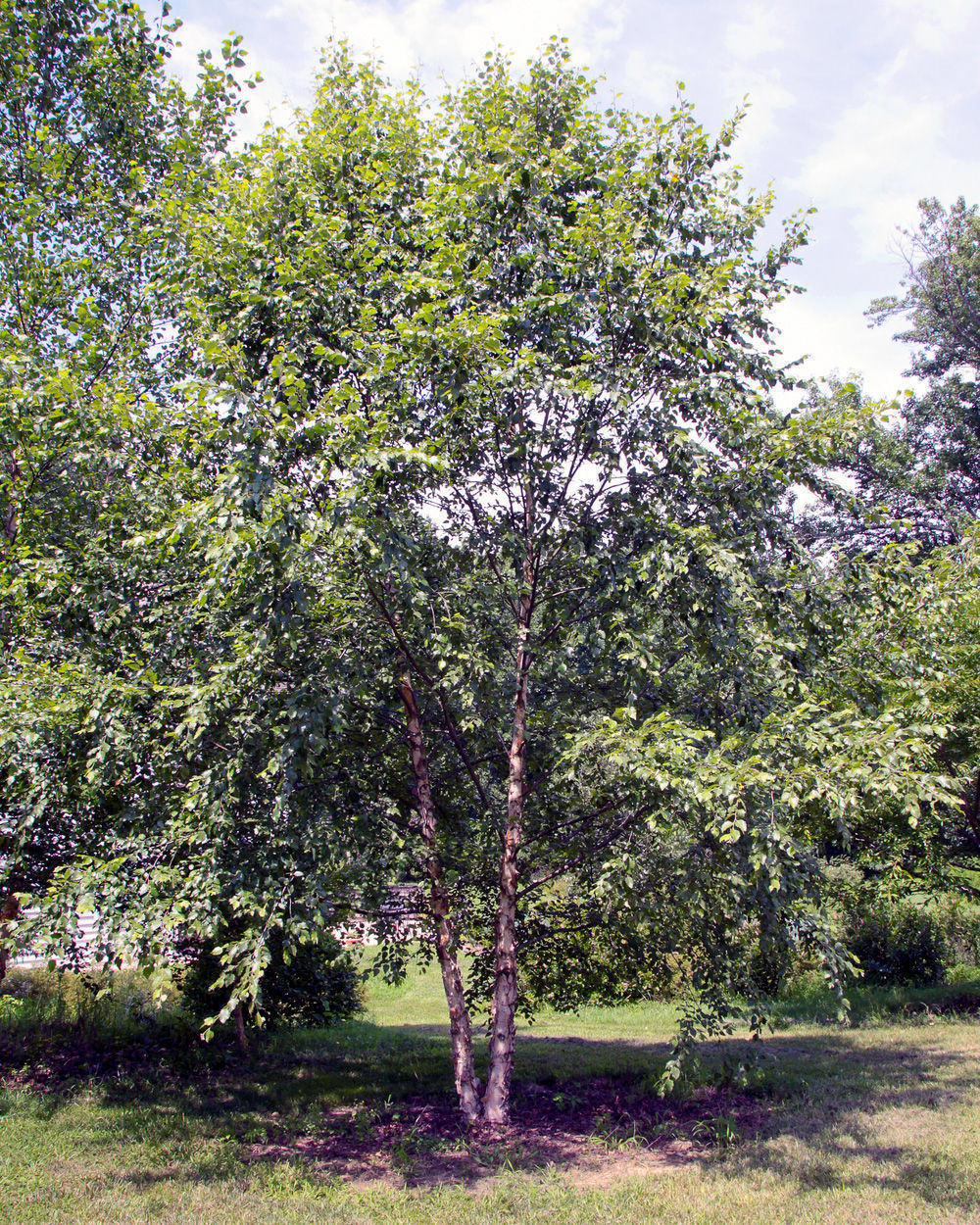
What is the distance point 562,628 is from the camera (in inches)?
313

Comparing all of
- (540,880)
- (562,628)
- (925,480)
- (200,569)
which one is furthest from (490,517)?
(925,480)

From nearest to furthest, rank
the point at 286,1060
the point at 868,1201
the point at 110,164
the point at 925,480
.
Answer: the point at 868,1201 → the point at 110,164 → the point at 286,1060 → the point at 925,480

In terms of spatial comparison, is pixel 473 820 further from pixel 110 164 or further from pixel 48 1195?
pixel 110 164

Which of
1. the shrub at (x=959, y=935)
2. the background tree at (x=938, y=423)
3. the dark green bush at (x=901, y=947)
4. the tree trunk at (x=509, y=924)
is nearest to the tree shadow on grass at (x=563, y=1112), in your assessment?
the tree trunk at (x=509, y=924)

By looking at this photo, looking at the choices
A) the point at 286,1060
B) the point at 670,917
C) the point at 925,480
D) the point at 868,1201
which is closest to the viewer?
the point at 868,1201

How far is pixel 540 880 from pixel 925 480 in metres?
21.9

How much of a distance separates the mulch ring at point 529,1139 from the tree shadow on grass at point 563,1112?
0.08 feet

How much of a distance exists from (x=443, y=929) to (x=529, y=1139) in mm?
1903

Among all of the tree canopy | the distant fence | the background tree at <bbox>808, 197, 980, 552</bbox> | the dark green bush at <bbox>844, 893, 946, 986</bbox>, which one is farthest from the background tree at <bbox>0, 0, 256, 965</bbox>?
the background tree at <bbox>808, 197, 980, 552</bbox>

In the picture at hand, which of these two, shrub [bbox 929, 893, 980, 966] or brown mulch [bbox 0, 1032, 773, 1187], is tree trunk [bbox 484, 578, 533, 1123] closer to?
brown mulch [bbox 0, 1032, 773, 1187]

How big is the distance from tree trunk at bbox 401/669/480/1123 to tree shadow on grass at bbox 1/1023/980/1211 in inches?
14.4

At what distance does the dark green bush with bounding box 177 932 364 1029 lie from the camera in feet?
36.7

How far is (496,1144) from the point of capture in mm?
7172

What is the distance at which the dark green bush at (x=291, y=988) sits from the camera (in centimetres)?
1117
